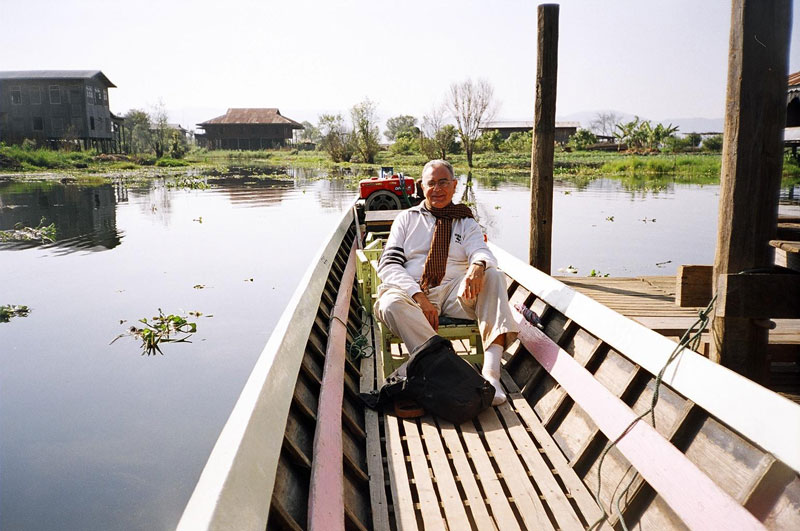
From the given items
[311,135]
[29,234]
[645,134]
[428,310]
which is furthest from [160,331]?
[311,135]

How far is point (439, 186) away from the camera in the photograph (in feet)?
12.7

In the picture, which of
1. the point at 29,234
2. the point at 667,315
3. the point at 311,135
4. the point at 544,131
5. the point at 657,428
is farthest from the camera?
the point at 311,135

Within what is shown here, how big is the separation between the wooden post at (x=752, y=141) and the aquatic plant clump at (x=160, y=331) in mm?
5803

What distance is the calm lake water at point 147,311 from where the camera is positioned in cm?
418

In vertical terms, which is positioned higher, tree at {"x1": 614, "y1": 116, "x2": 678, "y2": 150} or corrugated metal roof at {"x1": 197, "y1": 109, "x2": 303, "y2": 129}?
corrugated metal roof at {"x1": 197, "y1": 109, "x2": 303, "y2": 129}

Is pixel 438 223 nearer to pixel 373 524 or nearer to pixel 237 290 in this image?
pixel 373 524

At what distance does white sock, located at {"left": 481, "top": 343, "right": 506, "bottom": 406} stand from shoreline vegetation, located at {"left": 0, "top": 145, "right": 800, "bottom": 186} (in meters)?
30.4

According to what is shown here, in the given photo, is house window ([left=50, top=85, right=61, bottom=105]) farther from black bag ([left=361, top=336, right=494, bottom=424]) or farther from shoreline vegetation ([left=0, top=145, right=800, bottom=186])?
black bag ([left=361, top=336, right=494, bottom=424])

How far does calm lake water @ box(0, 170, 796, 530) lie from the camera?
4.18 metres

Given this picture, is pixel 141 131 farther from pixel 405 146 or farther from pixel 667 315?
pixel 667 315

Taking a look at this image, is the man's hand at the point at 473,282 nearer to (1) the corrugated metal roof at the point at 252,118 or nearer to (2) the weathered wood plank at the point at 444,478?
(2) the weathered wood plank at the point at 444,478

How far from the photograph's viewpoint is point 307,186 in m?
30.3

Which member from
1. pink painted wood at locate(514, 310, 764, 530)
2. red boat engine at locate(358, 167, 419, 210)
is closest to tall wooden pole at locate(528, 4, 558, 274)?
pink painted wood at locate(514, 310, 764, 530)

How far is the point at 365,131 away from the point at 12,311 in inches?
1710
